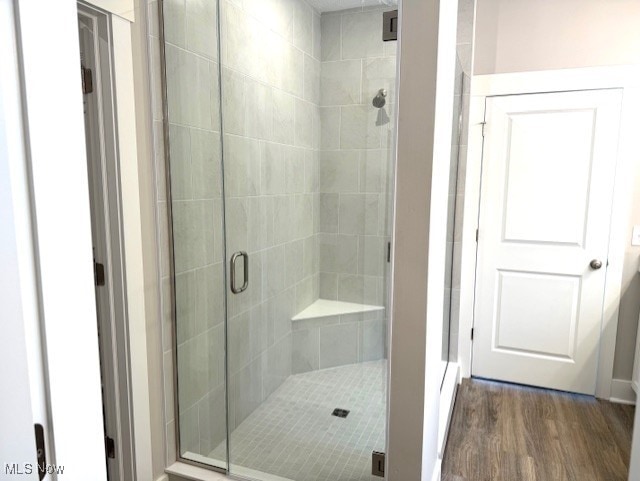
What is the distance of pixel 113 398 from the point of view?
5.49 feet

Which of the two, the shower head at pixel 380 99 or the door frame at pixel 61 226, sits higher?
the shower head at pixel 380 99

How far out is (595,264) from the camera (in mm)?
2668

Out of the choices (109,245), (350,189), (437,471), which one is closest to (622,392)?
(437,471)

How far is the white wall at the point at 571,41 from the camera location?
2.51 metres

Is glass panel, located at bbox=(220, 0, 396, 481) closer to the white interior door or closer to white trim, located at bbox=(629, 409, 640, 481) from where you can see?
white trim, located at bbox=(629, 409, 640, 481)

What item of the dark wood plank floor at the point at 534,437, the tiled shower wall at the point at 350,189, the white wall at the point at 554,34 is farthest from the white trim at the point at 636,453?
the white wall at the point at 554,34

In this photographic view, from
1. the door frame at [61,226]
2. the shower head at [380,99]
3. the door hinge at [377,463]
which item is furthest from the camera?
the shower head at [380,99]

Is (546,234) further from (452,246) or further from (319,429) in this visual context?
(319,429)

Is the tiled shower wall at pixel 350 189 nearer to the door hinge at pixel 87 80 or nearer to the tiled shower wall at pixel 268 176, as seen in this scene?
the tiled shower wall at pixel 268 176

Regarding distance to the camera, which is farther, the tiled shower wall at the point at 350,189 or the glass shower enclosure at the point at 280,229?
the tiled shower wall at the point at 350,189

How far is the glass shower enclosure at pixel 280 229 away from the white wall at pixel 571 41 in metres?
1.09

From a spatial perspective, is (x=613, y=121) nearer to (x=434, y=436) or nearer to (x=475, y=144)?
(x=475, y=144)

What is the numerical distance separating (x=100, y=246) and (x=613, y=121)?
9.51ft

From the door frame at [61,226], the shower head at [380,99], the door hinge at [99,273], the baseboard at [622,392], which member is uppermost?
the shower head at [380,99]
